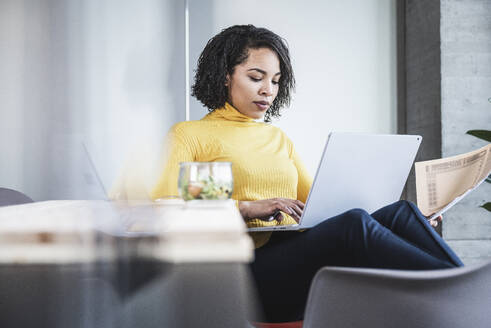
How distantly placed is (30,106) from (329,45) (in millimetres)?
1936

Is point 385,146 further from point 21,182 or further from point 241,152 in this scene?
point 21,182

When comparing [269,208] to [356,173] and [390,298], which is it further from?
[390,298]

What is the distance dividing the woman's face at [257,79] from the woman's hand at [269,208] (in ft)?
1.79

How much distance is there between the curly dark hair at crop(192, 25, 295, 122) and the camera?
1.66m

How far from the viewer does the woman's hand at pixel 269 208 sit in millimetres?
1150

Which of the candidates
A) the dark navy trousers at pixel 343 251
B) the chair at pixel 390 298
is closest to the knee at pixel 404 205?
the dark navy trousers at pixel 343 251

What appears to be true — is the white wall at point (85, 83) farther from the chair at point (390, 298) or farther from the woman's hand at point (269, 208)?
the chair at point (390, 298)

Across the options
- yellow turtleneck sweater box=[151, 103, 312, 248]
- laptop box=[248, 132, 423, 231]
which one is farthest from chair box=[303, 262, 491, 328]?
yellow turtleneck sweater box=[151, 103, 312, 248]

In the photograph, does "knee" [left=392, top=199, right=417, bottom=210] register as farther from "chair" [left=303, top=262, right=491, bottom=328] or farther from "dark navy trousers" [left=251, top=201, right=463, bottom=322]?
"chair" [left=303, top=262, right=491, bottom=328]

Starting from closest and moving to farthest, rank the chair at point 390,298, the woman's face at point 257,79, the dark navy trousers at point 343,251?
1. the chair at point 390,298
2. the dark navy trousers at point 343,251
3. the woman's face at point 257,79

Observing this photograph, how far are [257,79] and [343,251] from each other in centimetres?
80

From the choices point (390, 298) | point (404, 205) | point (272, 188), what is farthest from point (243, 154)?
point (390, 298)

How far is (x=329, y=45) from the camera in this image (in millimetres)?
2902

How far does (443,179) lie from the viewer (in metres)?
1.24
